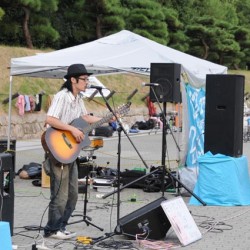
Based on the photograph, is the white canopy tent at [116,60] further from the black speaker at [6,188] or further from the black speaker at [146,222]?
the black speaker at [6,188]

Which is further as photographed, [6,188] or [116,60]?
[116,60]

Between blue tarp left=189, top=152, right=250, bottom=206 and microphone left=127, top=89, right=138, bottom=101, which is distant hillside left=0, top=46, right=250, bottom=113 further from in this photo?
blue tarp left=189, top=152, right=250, bottom=206

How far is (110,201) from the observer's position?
10.1 m

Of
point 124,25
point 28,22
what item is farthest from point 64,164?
point 124,25

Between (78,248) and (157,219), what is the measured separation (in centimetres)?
94

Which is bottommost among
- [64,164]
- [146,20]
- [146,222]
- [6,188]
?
[146,222]

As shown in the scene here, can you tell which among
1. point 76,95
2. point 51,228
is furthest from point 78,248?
point 76,95

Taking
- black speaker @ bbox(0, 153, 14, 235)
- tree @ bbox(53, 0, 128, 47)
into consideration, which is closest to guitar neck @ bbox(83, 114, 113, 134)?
black speaker @ bbox(0, 153, 14, 235)

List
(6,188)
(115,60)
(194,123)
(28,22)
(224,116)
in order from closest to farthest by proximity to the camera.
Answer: (6,188)
(224,116)
(194,123)
(115,60)
(28,22)

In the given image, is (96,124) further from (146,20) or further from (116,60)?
(146,20)

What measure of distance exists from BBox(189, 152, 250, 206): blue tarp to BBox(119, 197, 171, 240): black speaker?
98.5 inches

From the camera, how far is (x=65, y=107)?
7.17 meters

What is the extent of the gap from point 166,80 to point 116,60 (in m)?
2.16

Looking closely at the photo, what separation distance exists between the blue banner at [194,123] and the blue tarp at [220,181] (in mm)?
1273
